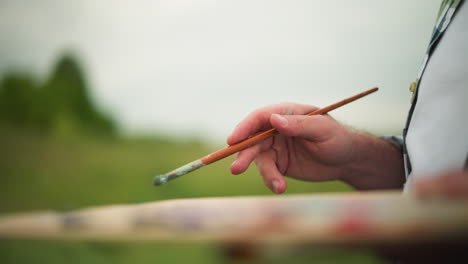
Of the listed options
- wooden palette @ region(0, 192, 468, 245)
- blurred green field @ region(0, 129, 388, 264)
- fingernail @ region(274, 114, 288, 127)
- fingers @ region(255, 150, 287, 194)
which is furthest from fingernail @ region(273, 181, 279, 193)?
blurred green field @ region(0, 129, 388, 264)

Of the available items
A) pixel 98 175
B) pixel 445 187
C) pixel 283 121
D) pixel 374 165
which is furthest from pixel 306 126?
pixel 98 175

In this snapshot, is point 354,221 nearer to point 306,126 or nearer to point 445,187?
point 445,187

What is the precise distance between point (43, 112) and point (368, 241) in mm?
1328

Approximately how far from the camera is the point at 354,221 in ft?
0.55

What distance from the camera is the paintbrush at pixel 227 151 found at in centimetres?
43

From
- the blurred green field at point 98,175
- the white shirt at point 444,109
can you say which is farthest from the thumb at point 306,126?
the blurred green field at point 98,175

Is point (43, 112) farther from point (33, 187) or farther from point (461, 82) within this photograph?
point (461, 82)

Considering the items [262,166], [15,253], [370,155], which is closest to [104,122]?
[15,253]

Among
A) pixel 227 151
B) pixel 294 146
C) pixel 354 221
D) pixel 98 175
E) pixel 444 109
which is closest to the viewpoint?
pixel 354 221

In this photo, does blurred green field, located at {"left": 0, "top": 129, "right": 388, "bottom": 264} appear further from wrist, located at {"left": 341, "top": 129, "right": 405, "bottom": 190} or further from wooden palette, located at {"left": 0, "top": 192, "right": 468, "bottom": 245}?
wooden palette, located at {"left": 0, "top": 192, "right": 468, "bottom": 245}

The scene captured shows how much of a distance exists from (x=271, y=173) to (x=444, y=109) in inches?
10.1

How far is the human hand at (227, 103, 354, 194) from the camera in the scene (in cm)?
51

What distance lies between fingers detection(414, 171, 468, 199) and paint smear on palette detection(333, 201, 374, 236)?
43mm

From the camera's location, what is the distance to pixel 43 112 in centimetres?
124
